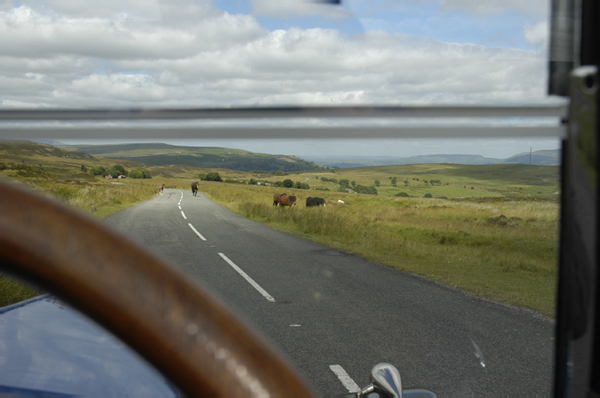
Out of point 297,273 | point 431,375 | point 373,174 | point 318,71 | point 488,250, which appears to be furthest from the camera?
point 488,250

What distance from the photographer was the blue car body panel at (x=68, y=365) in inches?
33.6

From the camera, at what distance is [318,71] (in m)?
1.02

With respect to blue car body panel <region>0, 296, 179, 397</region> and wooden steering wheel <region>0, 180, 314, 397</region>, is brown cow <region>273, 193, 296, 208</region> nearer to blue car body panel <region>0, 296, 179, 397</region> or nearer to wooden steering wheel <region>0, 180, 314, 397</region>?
blue car body panel <region>0, 296, 179, 397</region>

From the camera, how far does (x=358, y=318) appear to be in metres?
4.41

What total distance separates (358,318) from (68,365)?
148 inches

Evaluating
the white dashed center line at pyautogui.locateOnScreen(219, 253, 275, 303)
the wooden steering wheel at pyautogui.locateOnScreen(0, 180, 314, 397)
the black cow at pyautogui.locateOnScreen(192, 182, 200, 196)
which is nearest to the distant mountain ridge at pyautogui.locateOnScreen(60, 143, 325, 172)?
the wooden steering wheel at pyautogui.locateOnScreen(0, 180, 314, 397)

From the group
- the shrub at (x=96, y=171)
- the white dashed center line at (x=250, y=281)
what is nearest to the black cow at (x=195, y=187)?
the shrub at (x=96, y=171)

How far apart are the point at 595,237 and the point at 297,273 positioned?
587 cm

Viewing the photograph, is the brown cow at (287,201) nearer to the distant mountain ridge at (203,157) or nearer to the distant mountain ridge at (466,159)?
the distant mountain ridge at (203,157)

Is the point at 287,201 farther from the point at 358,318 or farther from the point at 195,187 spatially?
the point at 195,187

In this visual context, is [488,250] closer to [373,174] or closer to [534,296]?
[534,296]

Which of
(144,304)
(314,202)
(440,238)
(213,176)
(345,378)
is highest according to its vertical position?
(213,176)

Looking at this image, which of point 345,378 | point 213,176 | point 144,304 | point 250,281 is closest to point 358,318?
point 345,378

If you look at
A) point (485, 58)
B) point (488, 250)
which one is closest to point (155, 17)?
point (485, 58)
